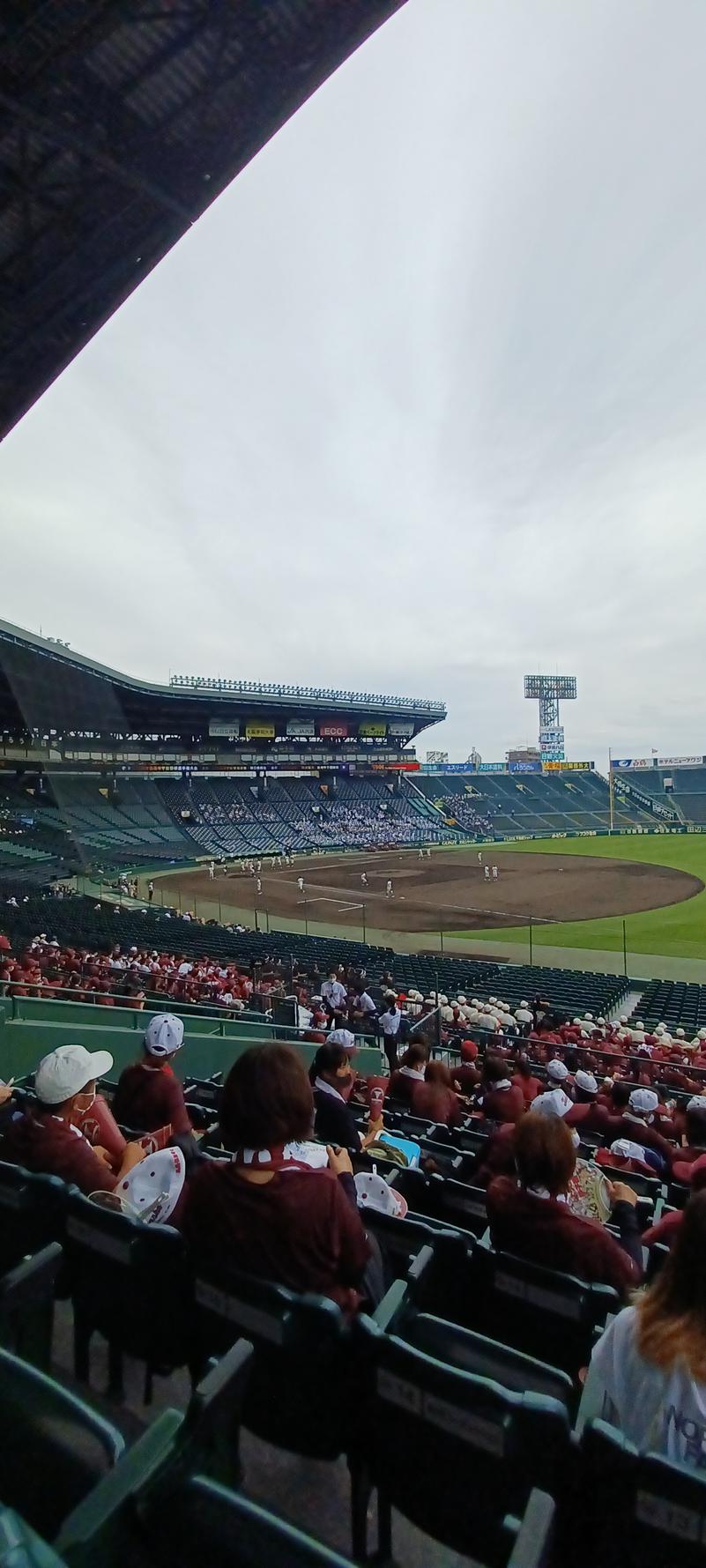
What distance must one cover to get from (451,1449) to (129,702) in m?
49.0

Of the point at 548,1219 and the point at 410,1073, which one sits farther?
the point at 410,1073

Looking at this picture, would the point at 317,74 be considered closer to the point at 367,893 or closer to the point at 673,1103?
the point at 673,1103

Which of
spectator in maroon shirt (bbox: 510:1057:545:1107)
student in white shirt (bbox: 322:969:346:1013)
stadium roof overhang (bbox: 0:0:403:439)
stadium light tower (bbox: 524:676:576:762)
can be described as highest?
stadium light tower (bbox: 524:676:576:762)

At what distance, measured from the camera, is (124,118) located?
691cm

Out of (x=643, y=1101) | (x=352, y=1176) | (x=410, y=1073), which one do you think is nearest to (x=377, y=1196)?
(x=352, y=1176)

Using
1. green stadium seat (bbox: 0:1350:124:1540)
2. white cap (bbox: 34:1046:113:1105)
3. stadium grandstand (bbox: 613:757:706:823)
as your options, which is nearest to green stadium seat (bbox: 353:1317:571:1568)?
green stadium seat (bbox: 0:1350:124:1540)

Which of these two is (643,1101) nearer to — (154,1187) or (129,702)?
(154,1187)

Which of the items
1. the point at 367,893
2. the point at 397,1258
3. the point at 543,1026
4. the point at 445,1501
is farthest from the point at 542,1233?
the point at 367,893

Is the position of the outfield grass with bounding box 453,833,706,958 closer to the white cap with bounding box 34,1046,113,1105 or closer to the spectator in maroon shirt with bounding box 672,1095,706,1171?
the spectator in maroon shirt with bounding box 672,1095,706,1171

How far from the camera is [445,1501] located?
183 cm

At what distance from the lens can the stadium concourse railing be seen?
7270 mm

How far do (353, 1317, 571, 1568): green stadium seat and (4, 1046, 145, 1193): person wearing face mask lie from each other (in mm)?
1395

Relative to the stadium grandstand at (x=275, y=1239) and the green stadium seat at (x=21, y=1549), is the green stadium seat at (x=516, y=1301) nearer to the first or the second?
the stadium grandstand at (x=275, y=1239)

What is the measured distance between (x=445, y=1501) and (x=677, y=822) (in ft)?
267
